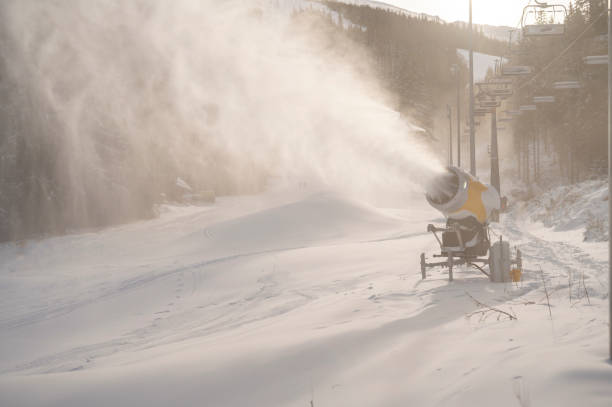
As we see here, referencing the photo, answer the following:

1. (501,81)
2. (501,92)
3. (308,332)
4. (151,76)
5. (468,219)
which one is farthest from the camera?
(151,76)

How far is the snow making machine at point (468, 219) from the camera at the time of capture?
26.8ft

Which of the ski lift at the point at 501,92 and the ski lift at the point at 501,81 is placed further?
the ski lift at the point at 501,92

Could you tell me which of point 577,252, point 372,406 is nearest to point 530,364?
point 372,406

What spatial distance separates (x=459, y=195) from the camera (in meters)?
8.09

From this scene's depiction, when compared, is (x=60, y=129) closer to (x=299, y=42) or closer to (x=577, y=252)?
(x=299, y=42)

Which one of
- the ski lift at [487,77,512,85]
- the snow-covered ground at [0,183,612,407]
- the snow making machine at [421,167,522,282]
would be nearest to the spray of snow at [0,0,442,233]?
the ski lift at [487,77,512,85]

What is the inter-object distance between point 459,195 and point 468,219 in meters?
0.91

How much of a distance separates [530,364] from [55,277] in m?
14.8

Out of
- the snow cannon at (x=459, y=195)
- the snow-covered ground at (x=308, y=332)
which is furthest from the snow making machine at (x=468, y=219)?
the snow-covered ground at (x=308, y=332)

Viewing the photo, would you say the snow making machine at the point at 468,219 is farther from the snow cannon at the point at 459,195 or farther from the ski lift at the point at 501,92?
the ski lift at the point at 501,92

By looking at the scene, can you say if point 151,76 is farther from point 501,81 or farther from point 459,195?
point 459,195

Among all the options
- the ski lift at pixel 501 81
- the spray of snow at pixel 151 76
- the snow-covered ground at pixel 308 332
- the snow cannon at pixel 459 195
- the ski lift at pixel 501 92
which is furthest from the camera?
the spray of snow at pixel 151 76

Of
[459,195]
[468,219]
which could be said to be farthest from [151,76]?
[459,195]

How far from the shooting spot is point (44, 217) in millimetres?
23719
